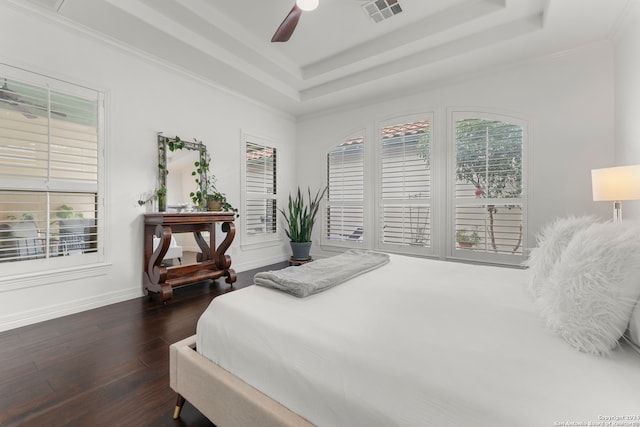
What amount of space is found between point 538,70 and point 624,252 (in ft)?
10.7

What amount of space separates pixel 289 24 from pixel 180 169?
7.02 feet

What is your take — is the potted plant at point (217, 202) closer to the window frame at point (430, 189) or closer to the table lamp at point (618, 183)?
the window frame at point (430, 189)

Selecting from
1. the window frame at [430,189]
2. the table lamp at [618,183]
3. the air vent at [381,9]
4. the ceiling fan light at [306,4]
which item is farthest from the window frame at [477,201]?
the ceiling fan light at [306,4]

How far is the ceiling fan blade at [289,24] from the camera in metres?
2.10

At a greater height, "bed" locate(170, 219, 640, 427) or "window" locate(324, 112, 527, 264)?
"window" locate(324, 112, 527, 264)

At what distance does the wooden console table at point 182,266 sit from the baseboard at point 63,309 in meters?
0.22

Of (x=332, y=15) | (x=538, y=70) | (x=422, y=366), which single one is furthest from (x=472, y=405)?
(x=538, y=70)

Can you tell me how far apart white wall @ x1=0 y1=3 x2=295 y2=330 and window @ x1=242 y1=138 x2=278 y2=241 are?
0.24m

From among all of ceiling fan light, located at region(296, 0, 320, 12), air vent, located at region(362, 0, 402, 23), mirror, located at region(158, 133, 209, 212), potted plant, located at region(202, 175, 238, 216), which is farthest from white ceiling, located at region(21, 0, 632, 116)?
Result: potted plant, located at region(202, 175, 238, 216)

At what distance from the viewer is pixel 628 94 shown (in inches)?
94.9

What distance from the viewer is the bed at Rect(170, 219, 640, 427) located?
25.9 inches

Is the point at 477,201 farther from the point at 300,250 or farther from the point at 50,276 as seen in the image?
the point at 50,276

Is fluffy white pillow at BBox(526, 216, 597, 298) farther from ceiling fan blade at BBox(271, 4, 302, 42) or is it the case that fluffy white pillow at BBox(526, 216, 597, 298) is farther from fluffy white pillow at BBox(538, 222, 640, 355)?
ceiling fan blade at BBox(271, 4, 302, 42)

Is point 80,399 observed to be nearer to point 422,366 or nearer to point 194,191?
point 422,366
